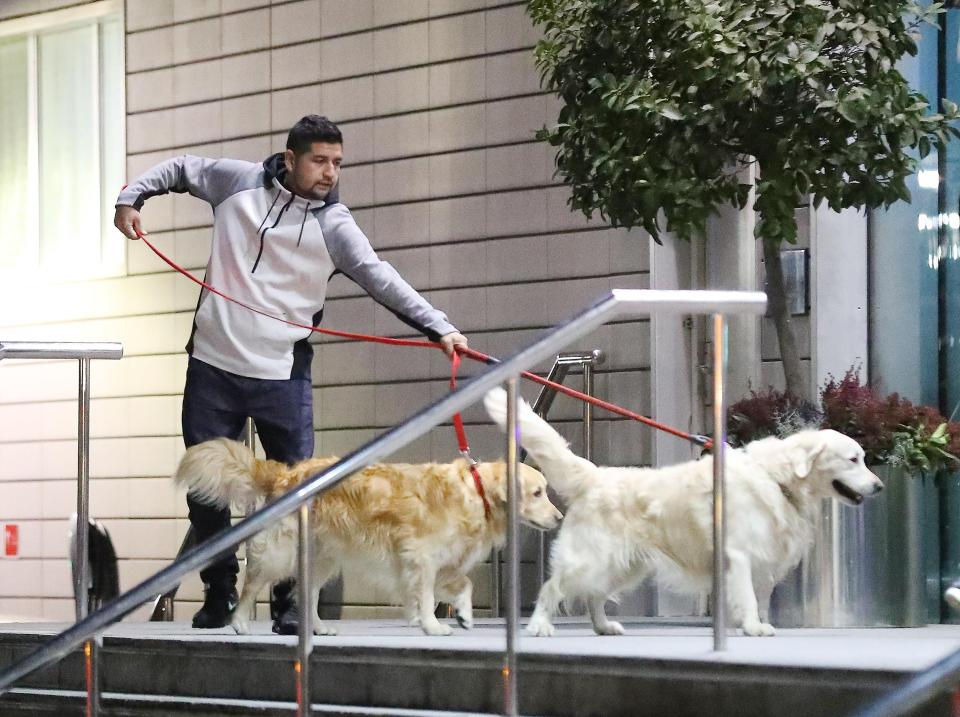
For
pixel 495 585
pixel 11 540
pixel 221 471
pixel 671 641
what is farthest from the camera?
pixel 11 540

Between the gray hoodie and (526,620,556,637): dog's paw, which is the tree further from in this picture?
(526,620,556,637): dog's paw

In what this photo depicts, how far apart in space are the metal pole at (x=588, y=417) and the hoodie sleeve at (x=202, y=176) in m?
1.97

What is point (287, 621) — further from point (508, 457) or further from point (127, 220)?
point (508, 457)

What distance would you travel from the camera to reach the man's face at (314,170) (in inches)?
183

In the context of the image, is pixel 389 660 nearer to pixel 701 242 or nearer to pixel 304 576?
pixel 304 576

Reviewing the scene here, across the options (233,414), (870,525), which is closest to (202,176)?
(233,414)

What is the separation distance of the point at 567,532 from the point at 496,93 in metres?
2.90

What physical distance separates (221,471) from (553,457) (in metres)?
0.93

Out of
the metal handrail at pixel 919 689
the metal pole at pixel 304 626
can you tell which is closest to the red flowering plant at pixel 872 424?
the metal pole at pixel 304 626

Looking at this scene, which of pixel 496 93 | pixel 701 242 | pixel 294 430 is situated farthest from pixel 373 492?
pixel 496 93

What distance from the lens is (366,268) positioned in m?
4.69

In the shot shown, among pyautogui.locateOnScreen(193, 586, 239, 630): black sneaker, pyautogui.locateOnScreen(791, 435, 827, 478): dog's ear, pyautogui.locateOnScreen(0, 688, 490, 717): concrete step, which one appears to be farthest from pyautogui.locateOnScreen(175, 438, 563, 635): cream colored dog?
pyautogui.locateOnScreen(791, 435, 827, 478): dog's ear

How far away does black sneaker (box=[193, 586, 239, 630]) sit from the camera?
4.84 meters

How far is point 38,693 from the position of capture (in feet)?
14.7
